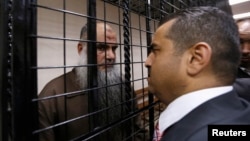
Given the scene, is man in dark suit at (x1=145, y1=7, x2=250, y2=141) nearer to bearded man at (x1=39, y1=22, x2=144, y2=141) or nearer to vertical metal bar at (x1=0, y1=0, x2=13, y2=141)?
vertical metal bar at (x1=0, y1=0, x2=13, y2=141)

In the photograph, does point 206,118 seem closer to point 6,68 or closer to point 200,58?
point 200,58

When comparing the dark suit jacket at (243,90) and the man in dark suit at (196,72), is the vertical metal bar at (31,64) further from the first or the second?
the dark suit jacket at (243,90)

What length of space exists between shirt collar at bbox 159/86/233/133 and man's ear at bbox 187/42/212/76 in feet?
0.21

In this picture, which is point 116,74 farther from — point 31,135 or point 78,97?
point 31,135

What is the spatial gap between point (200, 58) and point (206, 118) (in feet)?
0.61

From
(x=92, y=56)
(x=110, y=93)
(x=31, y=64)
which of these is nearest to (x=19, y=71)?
(x=31, y=64)

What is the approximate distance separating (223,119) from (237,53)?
28cm

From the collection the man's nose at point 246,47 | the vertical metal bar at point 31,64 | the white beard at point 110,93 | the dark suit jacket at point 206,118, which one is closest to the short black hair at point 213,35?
the dark suit jacket at point 206,118

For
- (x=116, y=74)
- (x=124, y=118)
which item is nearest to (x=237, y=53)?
(x=124, y=118)

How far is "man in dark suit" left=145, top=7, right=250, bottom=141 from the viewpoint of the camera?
1.70 ft

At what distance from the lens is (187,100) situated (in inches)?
23.6

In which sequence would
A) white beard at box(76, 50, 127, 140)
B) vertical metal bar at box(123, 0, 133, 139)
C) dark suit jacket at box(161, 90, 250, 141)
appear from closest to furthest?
dark suit jacket at box(161, 90, 250, 141), vertical metal bar at box(123, 0, 133, 139), white beard at box(76, 50, 127, 140)

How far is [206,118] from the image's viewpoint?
1.64 feet

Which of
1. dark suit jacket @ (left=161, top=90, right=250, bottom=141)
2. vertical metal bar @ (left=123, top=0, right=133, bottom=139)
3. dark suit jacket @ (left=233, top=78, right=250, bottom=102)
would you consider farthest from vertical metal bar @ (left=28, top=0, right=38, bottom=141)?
dark suit jacket @ (left=233, top=78, right=250, bottom=102)
